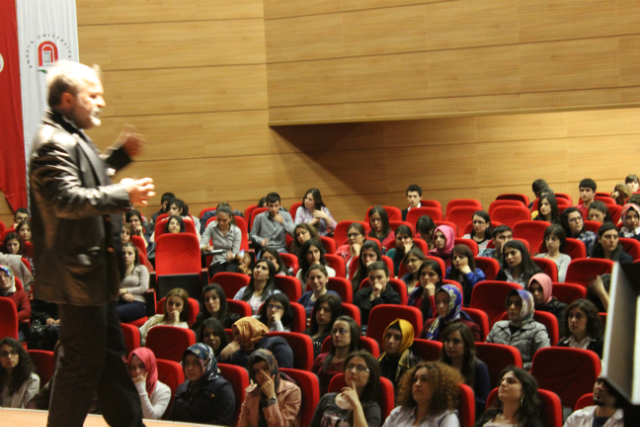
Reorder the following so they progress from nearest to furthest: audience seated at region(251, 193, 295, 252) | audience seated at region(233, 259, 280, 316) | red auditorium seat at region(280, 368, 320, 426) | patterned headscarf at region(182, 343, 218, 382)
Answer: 1. red auditorium seat at region(280, 368, 320, 426)
2. patterned headscarf at region(182, 343, 218, 382)
3. audience seated at region(233, 259, 280, 316)
4. audience seated at region(251, 193, 295, 252)

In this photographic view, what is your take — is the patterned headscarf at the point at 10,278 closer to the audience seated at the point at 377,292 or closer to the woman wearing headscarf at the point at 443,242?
the audience seated at the point at 377,292

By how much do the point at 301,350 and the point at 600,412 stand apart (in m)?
1.60

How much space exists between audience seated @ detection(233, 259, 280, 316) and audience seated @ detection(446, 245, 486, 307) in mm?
1268

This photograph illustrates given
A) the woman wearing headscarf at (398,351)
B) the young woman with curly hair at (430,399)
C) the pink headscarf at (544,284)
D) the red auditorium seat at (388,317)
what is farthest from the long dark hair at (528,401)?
the pink headscarf at (544,284)

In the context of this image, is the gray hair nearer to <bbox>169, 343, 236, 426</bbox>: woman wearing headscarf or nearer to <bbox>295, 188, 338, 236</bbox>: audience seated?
<bbox>169, 343, 236, 426</bbox>: woman wearing headscarf

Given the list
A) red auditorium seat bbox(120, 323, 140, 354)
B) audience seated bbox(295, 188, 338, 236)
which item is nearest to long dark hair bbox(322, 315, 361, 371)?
red auditorium seat bbox(120, 323, 140, 354)

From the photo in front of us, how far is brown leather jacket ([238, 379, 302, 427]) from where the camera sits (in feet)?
10.4

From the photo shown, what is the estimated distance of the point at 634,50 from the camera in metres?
6.88

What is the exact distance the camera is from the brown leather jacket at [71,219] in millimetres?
1487

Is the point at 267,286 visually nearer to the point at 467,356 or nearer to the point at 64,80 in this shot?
the point at 467,356

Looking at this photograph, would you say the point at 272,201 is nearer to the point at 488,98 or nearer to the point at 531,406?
the point at 488,98

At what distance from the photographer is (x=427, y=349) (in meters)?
3.55

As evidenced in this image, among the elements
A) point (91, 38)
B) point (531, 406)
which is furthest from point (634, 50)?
point (91, 38)

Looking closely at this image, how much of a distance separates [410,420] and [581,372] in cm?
88
